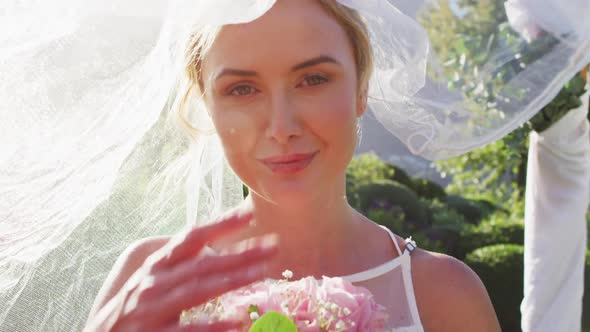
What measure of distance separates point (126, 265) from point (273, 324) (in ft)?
2.66

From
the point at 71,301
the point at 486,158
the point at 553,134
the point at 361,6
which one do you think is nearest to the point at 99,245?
the point at 71,301

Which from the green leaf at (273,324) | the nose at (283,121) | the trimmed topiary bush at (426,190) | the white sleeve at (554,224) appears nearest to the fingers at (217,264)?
the green leaf at (273,324)

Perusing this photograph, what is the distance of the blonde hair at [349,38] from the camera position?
1795 mm

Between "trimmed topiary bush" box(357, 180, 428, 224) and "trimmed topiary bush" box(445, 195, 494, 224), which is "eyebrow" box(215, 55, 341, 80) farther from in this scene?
"trimmed topiary bush" box(445, 195, 494, 224)

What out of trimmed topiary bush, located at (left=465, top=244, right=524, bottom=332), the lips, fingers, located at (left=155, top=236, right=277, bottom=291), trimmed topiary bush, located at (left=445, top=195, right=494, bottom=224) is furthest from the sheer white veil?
trimmed topiary bush, located at (left=445, top=195, right=494, bottom=224)

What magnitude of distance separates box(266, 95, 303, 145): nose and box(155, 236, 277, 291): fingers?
22.8 inches

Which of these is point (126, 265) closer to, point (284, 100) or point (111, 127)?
point (111, 127)

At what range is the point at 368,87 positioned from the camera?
201cm

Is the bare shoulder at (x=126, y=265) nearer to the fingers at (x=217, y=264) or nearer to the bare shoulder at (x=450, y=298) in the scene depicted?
the bare shoulder at (x=450, y=298)

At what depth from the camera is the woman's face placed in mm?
1678

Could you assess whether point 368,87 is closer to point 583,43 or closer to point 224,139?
point 224,139

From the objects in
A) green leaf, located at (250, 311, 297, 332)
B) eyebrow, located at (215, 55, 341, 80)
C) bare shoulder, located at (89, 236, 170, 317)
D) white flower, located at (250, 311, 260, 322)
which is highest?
eyebrow, located at (215, 55, 341, 80)

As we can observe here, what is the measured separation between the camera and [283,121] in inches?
64.7

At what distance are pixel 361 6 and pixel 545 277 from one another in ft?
9.87
